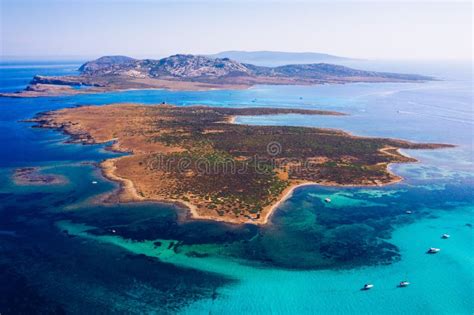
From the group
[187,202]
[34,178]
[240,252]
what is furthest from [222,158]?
[34,178]

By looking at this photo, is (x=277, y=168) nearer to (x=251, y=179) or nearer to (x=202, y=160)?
(x=251, y=179)

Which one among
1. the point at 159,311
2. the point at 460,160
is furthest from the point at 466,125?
the point at 159,311

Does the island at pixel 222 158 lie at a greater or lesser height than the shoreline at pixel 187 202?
greater

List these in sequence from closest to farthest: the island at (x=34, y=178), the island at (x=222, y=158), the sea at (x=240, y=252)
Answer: the sea at (x=240, y=252) → the island at (x=222, y=158) → the island at (x=34, y=178)

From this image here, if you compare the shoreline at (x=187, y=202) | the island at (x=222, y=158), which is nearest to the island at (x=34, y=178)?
the shoreline at (x=187, y=202)

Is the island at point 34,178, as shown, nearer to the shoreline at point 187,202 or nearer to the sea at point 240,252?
the sea at point 240,252
